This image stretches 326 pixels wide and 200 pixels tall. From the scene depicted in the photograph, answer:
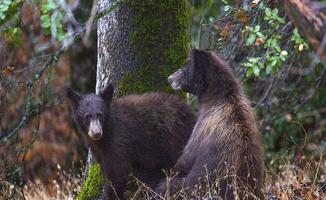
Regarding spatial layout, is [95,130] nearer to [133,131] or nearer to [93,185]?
[133,131]

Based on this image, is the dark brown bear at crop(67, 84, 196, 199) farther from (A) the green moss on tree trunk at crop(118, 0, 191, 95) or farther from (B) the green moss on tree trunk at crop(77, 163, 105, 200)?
(B) the green moss on tree trunk at crop(77, 163, 105, 200)

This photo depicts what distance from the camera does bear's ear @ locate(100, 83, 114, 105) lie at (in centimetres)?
715

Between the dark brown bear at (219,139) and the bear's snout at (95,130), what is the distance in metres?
0.77

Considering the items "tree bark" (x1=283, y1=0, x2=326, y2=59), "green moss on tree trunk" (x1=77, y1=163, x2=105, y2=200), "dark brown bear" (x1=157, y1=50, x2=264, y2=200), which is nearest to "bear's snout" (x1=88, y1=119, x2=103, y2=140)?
"dark brown bear" (x1=157, y1=50, x2=264, y2=200)

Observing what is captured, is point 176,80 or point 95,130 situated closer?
point 95,130

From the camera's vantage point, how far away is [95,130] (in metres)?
6.80

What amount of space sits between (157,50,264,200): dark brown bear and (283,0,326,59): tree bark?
181 cm

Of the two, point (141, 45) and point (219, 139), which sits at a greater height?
point (141, 45)

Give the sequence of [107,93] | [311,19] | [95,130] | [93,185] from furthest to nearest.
Result: [93,185] → [107,93] → [95,130] → [311,19]

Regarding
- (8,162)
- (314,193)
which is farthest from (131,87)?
(314,193)

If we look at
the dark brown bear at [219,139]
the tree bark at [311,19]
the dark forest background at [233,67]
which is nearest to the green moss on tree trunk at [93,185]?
the dark forest background at [233,67]

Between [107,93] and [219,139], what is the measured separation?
136cm

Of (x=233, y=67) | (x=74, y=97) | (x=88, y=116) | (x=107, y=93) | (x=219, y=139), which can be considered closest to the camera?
(x=219, y=139)

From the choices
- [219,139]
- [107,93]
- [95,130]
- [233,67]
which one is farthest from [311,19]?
[233,67]
